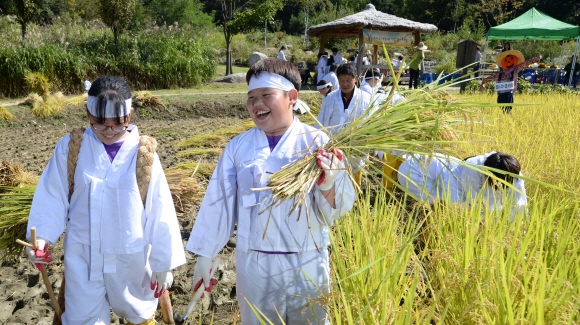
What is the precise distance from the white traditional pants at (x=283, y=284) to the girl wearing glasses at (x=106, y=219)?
1.36ft

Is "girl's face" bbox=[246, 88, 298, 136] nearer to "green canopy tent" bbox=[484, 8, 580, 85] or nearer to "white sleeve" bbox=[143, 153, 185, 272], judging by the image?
"white sleeve" bbox=[143, 153, 185, 272]

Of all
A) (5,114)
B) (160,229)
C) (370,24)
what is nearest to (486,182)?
(160,229)

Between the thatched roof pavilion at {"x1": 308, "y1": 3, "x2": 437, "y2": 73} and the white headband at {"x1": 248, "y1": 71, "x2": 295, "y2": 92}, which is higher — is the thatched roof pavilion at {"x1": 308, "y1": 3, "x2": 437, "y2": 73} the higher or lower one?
the higher one

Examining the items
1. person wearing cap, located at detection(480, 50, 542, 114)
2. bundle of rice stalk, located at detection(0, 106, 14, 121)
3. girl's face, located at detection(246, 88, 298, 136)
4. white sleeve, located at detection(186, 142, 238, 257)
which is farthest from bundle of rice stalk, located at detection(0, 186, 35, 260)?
person wearing cap, located at detection(480, 50, 542, 114)

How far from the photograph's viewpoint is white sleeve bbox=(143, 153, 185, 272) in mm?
1945

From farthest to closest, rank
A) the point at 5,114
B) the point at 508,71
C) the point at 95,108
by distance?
the point at 5,114, the point at 508,71, the point at 95,108

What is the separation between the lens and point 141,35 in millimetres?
11812

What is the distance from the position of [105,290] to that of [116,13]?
1013 centimetres

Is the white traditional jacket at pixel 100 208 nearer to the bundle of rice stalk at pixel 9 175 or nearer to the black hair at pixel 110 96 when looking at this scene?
the black hair at pixel 110 96

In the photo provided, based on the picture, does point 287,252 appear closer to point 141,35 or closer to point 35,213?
point 35,213

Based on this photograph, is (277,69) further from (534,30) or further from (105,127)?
(534,30)

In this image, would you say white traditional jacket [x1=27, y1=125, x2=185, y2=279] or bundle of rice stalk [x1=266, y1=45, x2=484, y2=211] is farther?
white traditional jacket [x1=27, y1=125, x2=185, y2=279]

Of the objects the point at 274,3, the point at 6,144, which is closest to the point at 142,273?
the point at 6,144

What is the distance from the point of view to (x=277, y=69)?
1718 millimetres
